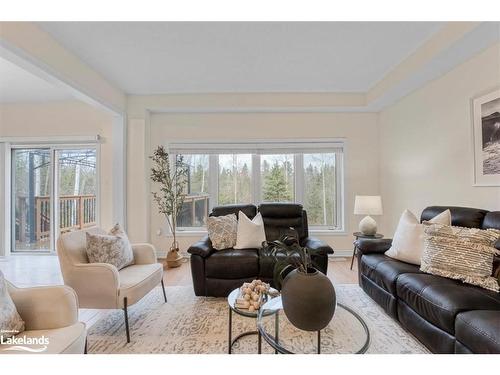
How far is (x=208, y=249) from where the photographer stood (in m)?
2.68

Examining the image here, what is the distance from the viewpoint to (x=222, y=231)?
2896 millimetres

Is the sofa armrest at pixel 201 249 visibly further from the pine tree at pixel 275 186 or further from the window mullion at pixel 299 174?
the window mullion at pixel 299 174

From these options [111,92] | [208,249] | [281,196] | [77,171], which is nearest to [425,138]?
[281,196]

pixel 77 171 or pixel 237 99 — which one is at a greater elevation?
pixel 237 99

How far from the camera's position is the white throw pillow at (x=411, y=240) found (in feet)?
7.26

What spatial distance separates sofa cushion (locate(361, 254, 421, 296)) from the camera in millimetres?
2057

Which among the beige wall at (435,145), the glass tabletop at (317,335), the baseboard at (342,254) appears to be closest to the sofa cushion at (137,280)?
the glass tabletop at (317,335)

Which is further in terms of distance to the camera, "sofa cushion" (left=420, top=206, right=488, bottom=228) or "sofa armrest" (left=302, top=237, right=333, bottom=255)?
"sofa armrest" (left=302, top=237, right=333, bottom=255)

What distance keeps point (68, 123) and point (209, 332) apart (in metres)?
4.20

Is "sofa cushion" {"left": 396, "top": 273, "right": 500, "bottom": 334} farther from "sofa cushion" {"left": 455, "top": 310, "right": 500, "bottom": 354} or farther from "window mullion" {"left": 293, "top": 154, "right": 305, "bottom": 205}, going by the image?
"window mullion" {"left": 293, "top": 154, "right": 305, "bottom": 205}

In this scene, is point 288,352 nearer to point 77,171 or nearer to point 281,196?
point 281,196

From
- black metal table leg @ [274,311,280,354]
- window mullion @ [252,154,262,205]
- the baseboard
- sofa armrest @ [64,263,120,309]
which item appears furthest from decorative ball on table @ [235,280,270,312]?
the baseboard

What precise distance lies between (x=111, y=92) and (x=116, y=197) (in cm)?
154

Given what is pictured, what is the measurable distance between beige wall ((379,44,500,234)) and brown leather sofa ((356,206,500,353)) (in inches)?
22.1
